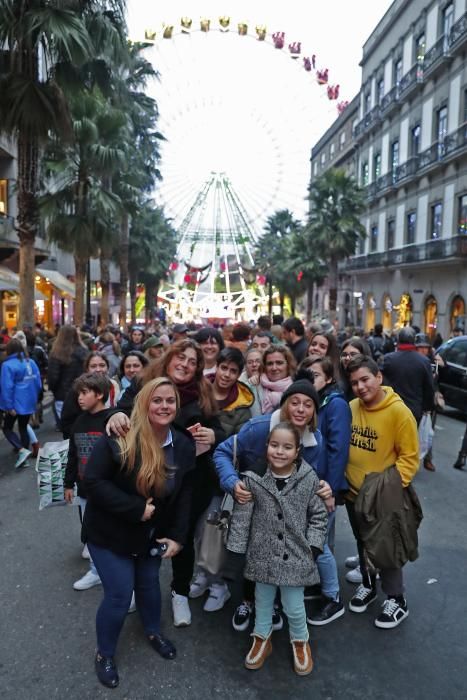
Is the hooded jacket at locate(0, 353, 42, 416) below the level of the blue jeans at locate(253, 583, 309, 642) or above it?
above

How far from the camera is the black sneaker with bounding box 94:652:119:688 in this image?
308 cm

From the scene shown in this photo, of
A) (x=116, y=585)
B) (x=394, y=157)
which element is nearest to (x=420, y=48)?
(x=394, y=157)

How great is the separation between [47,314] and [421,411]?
88.0 feet

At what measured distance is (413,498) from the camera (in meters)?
3.61

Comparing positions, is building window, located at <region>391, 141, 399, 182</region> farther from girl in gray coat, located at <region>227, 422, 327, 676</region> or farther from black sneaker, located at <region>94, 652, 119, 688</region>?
black sneaker, located at <region>94, 652, 119, 688</region>

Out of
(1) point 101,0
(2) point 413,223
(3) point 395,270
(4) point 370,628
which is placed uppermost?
(1) point 101,0

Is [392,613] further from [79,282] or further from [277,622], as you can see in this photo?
[79,282]

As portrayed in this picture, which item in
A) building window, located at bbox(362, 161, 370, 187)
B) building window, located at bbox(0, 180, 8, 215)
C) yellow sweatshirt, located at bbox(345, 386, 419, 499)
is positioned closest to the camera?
yellow sweatshirt, located at bbox(345, 386, 419, 499)

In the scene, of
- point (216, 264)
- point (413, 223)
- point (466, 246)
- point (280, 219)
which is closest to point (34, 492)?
point (466, 246)

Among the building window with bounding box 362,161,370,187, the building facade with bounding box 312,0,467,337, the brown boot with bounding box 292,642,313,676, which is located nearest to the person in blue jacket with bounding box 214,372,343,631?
the brown boot with bounding box 292,642,313,676

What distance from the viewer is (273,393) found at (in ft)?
13.9

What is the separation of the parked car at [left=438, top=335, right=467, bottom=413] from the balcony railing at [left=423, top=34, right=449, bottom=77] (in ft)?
65.4

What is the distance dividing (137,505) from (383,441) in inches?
67.1

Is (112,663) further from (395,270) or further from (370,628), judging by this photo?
(395,270)
